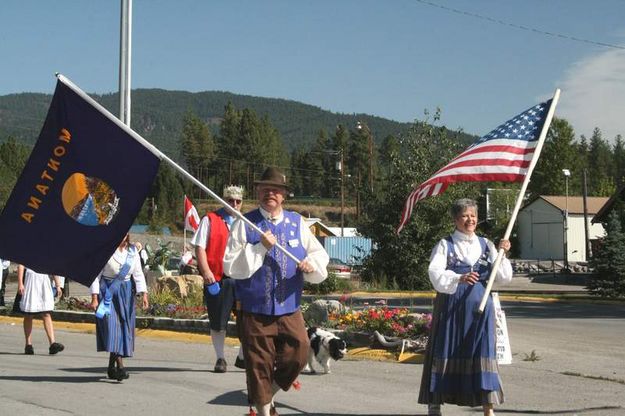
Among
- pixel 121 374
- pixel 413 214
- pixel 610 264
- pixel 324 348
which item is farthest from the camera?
pixel 610 264

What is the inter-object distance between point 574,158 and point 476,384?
102 m

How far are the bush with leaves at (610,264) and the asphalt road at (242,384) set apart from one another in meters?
16.8

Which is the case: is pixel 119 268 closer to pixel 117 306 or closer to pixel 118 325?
pixel 117 306

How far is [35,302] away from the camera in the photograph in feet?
42.8

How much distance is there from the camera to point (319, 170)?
164 m

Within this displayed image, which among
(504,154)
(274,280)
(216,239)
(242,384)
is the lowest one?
(242,384)

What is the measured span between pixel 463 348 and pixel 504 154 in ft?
6.60

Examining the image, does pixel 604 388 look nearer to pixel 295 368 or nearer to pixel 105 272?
pixel 295 368

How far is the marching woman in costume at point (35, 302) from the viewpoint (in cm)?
1282

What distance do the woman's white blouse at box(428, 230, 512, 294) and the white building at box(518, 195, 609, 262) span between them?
7386cm

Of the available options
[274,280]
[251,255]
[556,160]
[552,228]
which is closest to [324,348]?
[274,280]

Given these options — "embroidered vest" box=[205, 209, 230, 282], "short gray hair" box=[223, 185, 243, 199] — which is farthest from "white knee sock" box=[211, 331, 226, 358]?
"short gray hair" box=[223, 185, 243, 199]

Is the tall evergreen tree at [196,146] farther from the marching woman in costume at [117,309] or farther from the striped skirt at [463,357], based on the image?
the striped skirt at [463,357]

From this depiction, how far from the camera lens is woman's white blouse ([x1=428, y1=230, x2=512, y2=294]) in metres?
7.17
